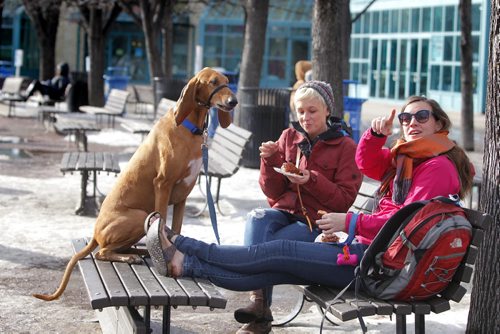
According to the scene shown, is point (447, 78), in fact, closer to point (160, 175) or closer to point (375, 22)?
point (375, 22)

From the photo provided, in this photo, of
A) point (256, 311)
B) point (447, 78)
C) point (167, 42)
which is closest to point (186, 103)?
point (256, 311)

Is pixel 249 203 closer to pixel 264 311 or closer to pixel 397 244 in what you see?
pixel 264 311

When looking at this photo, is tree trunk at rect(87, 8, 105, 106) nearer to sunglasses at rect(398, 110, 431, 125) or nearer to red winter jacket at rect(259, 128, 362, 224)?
red winter jacket at rect(259, 128, 362, 224)

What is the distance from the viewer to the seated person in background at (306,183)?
554cm

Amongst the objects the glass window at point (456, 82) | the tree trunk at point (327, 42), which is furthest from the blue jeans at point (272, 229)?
the glass window at point (456, 82)

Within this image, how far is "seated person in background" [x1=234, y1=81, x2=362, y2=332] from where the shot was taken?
5535 millimetres

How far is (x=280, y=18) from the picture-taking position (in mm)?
44094

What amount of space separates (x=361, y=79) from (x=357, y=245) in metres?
38.3

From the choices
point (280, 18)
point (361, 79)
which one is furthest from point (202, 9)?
point (361, 79)

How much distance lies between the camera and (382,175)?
522 cm

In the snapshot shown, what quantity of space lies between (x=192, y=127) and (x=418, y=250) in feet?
6.79

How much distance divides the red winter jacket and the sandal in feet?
3.15

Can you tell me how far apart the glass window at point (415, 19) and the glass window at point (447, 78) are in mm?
2614

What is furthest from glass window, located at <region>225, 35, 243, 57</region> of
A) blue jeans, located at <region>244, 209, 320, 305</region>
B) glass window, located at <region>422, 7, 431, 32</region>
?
blue jeans, located at <region>244, 209, 320, 305</region>
